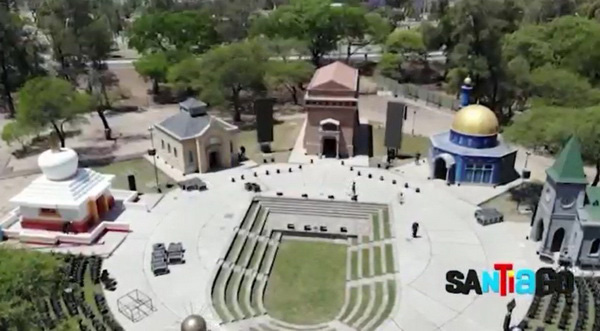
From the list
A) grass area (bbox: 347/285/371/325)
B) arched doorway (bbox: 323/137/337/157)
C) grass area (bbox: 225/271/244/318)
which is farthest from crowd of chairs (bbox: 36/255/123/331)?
arched doorway (bbox: 323/137/337/157)

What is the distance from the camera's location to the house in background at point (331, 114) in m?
52.3

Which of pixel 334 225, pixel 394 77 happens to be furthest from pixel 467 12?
pixel 334 225

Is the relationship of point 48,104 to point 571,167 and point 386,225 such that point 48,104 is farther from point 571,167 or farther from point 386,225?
point 571,167

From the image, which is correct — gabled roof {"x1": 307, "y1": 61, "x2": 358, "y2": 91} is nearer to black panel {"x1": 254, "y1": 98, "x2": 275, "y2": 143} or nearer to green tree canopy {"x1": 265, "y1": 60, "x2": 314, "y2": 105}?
black panel {"x1": 254, "y1": 98, "x2": 275, "y2": 143}

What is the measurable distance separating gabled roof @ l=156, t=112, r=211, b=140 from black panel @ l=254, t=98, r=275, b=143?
206 inches

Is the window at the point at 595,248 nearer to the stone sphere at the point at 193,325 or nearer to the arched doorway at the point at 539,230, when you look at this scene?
the arched doorway at the point at 539,230

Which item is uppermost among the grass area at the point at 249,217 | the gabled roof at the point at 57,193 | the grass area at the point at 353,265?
the gabled roof at the point at 57,193

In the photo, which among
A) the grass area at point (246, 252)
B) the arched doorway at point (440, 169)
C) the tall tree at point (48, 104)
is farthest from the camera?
the tall tree at point (48, 104)

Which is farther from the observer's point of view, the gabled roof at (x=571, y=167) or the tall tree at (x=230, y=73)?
the tall tree at (x=230, y=73)

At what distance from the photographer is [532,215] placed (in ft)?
142

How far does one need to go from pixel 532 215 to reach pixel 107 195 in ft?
108

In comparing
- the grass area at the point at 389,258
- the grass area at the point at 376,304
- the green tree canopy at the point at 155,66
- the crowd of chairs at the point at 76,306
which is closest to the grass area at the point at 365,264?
the grass area at the point at 389,258

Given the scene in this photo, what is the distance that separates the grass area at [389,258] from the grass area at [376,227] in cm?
170

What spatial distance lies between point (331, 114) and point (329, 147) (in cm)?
331
